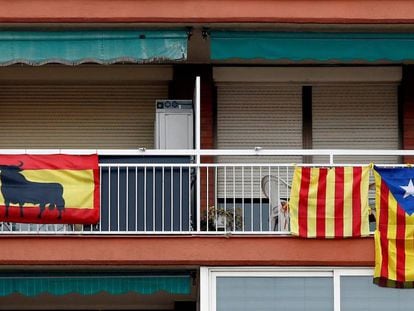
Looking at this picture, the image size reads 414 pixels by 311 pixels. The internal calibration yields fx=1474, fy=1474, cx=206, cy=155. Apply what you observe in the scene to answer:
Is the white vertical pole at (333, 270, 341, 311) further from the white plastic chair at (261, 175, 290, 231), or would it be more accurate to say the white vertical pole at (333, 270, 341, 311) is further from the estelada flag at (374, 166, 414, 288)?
the white plastic chair at (261, 175, 290, 231)

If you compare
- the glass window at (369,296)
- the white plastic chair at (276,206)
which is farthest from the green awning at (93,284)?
the glass window at (369,296)

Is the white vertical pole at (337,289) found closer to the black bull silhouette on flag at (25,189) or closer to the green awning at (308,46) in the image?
the green awning at (308,46)

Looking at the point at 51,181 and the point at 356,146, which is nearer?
the point at 51,181

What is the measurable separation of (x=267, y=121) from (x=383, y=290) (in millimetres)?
3597

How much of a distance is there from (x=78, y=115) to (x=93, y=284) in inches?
126

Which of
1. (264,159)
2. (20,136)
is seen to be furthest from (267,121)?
(20,136)

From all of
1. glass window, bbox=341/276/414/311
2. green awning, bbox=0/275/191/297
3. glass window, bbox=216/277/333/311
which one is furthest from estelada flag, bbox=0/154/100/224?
glass window, bbox=341/276/414/311

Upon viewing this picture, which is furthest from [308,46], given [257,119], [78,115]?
[78,115]

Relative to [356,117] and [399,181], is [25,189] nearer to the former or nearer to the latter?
[399,181]

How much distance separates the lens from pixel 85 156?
57.7ft

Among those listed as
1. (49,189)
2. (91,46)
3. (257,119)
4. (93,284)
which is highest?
(91,46)

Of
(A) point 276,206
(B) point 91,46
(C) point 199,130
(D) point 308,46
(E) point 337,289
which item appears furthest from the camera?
(D) point 308,46

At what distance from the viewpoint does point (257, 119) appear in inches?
794

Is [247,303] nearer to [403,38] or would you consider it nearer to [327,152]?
[327,152]
